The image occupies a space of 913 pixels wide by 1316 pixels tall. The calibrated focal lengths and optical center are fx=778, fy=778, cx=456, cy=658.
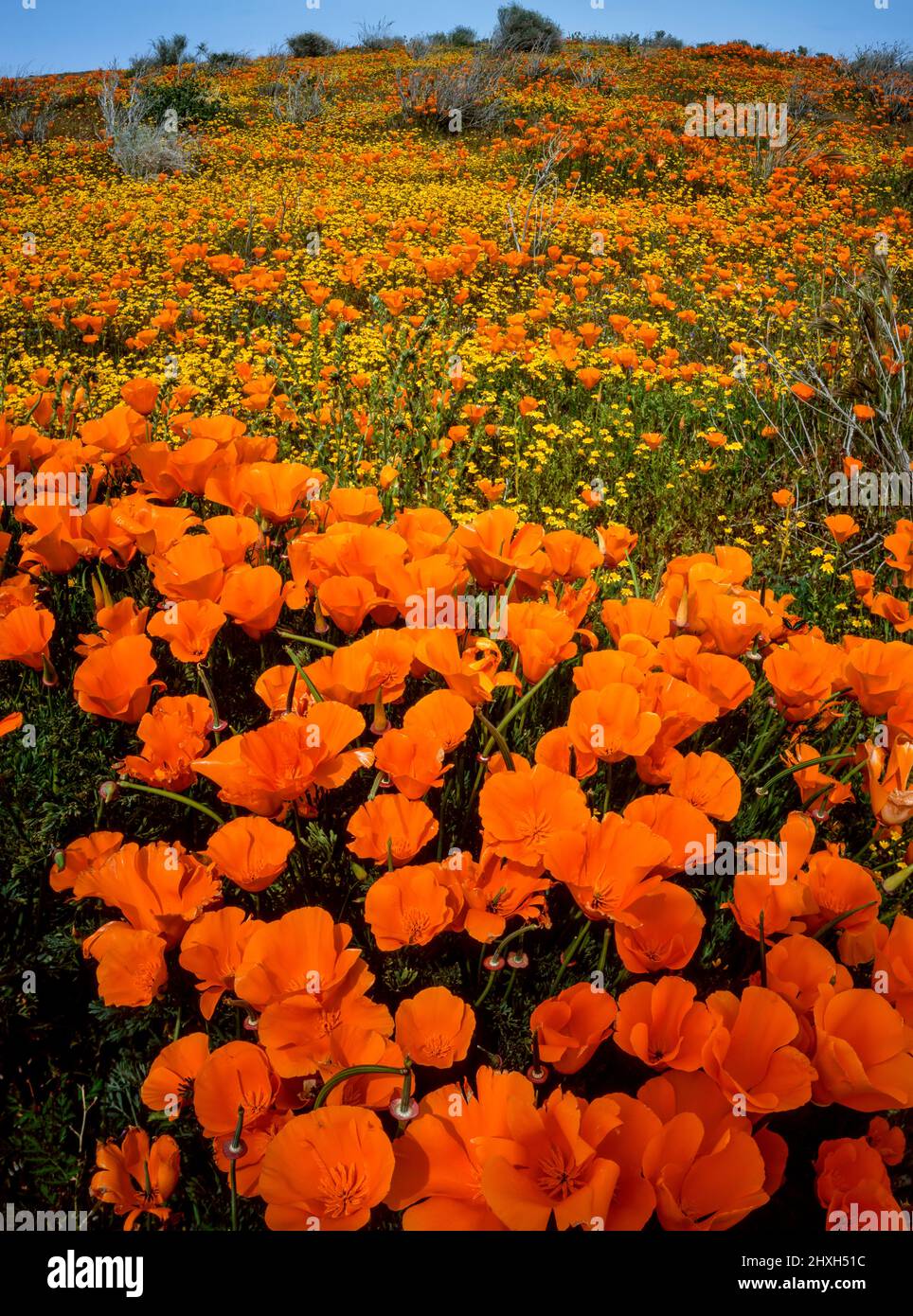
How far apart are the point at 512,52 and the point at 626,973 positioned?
21.6 meters

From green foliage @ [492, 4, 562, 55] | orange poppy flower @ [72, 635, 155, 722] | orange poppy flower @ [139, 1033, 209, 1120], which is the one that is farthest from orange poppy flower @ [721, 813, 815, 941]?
green foliage @ [492, 4, 562, 55]

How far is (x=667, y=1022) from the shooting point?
3.02 feet

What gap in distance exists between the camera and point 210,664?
161 cm

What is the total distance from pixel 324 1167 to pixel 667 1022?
0.41 metres

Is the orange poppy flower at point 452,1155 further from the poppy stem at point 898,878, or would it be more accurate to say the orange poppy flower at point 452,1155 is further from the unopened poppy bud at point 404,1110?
the poppy stem at point 898,878

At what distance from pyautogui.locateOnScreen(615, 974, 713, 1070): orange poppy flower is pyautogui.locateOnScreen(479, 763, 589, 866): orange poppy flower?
21cm

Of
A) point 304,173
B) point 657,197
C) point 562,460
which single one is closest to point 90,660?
point 562,460

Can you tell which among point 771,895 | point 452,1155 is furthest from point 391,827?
point 771,895

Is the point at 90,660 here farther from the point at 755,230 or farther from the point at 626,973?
the point at 755,230

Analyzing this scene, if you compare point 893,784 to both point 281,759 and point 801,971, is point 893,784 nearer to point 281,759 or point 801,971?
point 801,971

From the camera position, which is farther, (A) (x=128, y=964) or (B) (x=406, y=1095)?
(A) (x=128, y=964)

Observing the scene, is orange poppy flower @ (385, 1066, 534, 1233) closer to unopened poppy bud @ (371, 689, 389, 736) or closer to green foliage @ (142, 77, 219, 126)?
unopened poppy bud @ (371, 689, 389, 736)

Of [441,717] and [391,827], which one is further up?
[441,717]

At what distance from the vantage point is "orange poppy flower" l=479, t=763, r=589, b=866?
1.04 m
